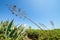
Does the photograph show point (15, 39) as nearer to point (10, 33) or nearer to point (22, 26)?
point (10, 33)

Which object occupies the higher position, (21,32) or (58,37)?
(58,37)

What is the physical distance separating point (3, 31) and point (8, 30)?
19 cm

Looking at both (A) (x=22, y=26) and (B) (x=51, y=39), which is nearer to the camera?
(A) (x=22, y=26)

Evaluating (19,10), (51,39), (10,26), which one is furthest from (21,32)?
(19,10)

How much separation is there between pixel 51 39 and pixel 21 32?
1493 millimetres

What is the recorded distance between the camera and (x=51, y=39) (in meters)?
7.99

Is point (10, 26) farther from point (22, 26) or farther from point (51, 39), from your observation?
point (51, 39)

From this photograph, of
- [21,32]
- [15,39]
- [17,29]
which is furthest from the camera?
[21,32]

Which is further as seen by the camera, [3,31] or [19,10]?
[3,31]

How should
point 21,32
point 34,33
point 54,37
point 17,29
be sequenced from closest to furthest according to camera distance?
point 17,29 < point 21,32 < point 54,37 < point 34,33

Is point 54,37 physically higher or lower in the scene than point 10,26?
higher

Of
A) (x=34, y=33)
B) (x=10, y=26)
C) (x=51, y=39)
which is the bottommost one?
(x=10, y=26)

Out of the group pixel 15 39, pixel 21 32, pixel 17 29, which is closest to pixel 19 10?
pixel 15 39

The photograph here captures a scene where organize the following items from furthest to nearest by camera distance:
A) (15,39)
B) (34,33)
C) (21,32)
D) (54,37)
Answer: (34,33) < (54,37) < (21,32) < (15,39)
